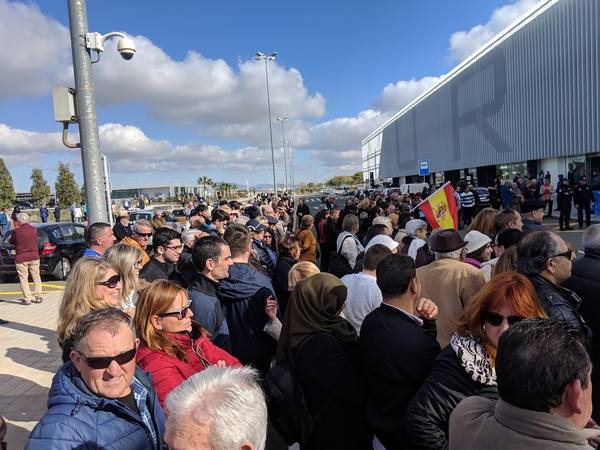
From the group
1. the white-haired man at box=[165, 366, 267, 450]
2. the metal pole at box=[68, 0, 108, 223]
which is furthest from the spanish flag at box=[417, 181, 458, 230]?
the white-haired man at box=[165, 366, 267, 450]

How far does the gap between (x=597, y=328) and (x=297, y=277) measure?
214 centimetres

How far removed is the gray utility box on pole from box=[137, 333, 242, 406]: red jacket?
464 centimetres

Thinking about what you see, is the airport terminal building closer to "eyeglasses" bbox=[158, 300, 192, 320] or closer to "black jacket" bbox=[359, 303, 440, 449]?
"black jacket" bbox=[359, 303, 440, 449]

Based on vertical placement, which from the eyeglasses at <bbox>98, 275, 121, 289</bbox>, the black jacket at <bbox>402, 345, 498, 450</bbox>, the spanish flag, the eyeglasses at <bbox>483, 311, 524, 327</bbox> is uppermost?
the spanish flag

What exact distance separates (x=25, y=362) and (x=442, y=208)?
660 cm

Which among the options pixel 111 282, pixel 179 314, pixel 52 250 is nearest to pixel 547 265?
pixel 179 314

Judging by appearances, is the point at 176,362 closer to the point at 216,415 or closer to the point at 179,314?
the point at 179,314

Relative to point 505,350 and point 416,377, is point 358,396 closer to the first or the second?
point 416,377

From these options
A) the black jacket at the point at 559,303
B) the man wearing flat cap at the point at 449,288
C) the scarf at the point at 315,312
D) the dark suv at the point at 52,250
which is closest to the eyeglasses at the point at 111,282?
the scarf at the point at 315,312

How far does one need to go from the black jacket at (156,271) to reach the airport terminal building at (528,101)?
83.8ft

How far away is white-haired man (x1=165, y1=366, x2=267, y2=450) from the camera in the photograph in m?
1.41

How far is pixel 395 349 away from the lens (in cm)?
236

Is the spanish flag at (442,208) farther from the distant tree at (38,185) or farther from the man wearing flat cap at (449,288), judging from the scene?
the distant tree at (38,185)

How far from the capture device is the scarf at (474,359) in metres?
1.88
